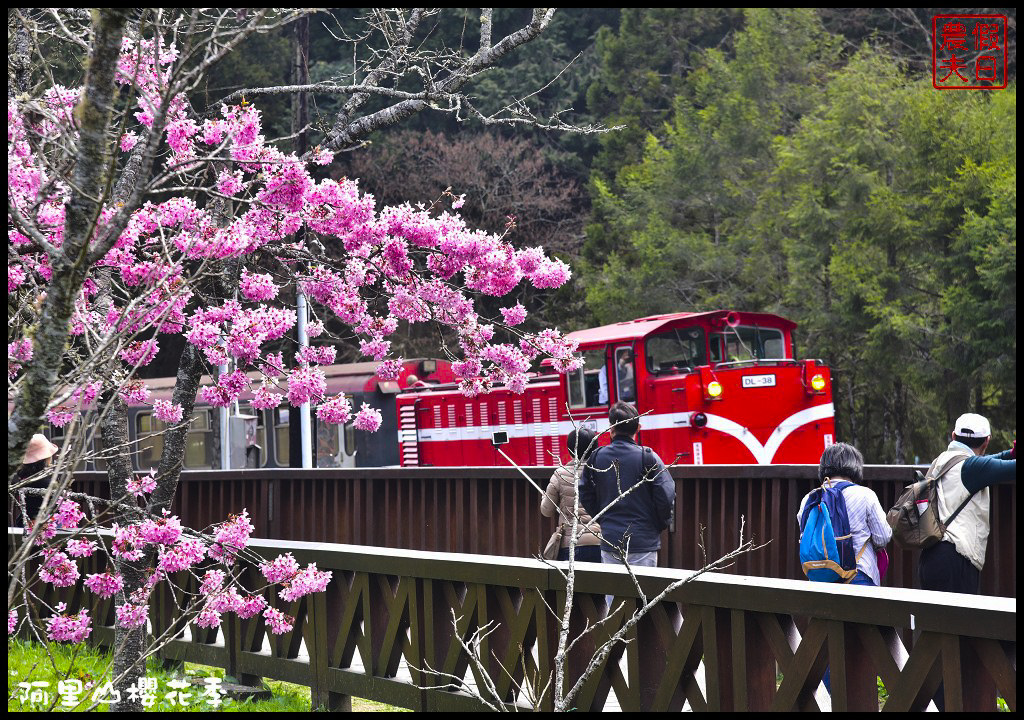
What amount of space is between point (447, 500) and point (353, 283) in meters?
3.87

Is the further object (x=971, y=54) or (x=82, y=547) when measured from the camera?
(x=971, y=54)

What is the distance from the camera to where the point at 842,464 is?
7016 mm

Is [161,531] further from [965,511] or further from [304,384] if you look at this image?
[965,511]

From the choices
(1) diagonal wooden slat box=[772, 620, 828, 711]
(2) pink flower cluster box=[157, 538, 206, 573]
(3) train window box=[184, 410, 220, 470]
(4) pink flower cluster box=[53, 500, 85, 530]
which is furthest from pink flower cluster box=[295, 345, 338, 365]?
(3) train window box=[184, 410, 220, 470]

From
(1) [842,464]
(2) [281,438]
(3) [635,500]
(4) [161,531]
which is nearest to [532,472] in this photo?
(3) [635,500]

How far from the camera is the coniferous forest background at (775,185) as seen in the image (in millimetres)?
27391

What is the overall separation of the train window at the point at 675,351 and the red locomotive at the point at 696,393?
0.01m

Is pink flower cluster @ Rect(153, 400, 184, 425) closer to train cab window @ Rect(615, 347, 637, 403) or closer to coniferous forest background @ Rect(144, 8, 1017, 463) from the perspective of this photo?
train cab window @ Rect(615, 347, 637, 403)

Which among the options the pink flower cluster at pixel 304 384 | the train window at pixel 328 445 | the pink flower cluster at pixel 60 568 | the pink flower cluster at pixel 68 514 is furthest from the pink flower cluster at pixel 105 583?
the train window at pixel 328 445

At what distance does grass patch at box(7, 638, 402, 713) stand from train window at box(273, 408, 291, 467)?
15.4 meters

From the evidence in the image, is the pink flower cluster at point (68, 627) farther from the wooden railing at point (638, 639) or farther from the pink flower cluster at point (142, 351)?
the pink flower cluster at point (142, 351)

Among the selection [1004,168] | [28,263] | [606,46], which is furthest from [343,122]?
[606,46]

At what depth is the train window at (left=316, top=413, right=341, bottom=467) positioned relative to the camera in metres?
25.5

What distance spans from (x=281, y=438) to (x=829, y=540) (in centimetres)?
2018
